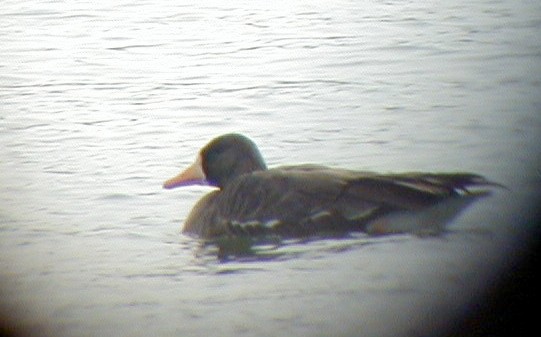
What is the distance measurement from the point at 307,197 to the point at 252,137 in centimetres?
267

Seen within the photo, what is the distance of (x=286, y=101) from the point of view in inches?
571

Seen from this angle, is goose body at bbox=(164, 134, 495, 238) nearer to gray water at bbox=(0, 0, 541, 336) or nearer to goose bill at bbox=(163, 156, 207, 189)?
goose bill at bbox=(163, 156, 207, 189)

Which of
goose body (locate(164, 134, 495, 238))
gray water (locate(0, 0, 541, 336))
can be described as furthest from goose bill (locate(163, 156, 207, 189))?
gray water (locate(0, 0, 541, 336))

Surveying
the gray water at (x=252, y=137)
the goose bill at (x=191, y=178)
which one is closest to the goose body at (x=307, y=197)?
the goose bill at (x=191, y=178)

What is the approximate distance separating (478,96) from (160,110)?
2.60 meters

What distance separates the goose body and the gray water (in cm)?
13

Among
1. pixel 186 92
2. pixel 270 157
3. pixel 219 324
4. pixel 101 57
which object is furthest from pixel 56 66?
pixel 219 324

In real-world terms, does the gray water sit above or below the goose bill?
below

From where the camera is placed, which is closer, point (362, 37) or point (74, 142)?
point (74, 142)

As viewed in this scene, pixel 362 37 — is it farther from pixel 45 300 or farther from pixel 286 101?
pixel 45 300

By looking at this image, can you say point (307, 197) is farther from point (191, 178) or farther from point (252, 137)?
point (252, 137)

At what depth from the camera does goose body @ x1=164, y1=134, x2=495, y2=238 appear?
10.6 meters

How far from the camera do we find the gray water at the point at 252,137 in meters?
9.63

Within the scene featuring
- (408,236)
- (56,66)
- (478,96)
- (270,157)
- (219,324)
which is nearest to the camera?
(219,324)
